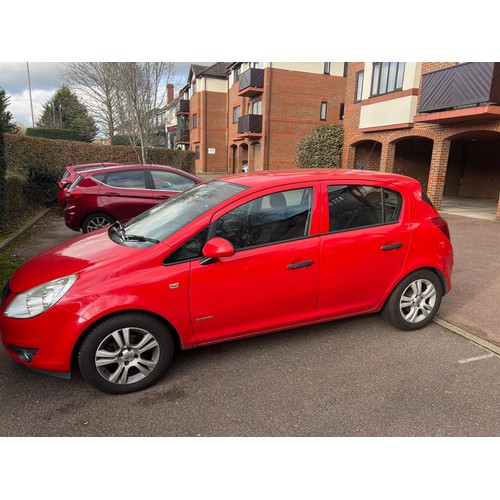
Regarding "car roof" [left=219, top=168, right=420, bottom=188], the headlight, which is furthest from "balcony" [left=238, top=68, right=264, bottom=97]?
the headlight

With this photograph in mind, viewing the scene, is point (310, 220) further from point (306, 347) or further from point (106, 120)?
point (106, 120)

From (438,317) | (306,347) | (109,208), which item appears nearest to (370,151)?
(109,208)

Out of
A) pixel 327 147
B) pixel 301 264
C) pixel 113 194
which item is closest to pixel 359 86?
pixel 327 147

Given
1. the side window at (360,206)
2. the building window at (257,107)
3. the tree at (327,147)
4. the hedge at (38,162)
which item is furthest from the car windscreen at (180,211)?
the building window at (257,107)

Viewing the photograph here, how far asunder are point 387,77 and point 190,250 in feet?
44.5

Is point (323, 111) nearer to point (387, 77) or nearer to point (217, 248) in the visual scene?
point (387, 77)

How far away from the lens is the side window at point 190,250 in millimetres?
2891

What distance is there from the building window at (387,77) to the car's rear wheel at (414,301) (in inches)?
451

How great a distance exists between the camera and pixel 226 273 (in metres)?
2.96

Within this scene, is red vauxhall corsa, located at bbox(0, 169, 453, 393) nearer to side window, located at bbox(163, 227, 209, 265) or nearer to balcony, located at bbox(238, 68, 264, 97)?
side window, located at bbox(163, 227, 209, 265)

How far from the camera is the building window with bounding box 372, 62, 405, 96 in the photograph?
515 inches

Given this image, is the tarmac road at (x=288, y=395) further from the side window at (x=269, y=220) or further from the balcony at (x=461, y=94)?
the balcony at (x=461, y=94)

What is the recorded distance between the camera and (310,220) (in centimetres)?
330
